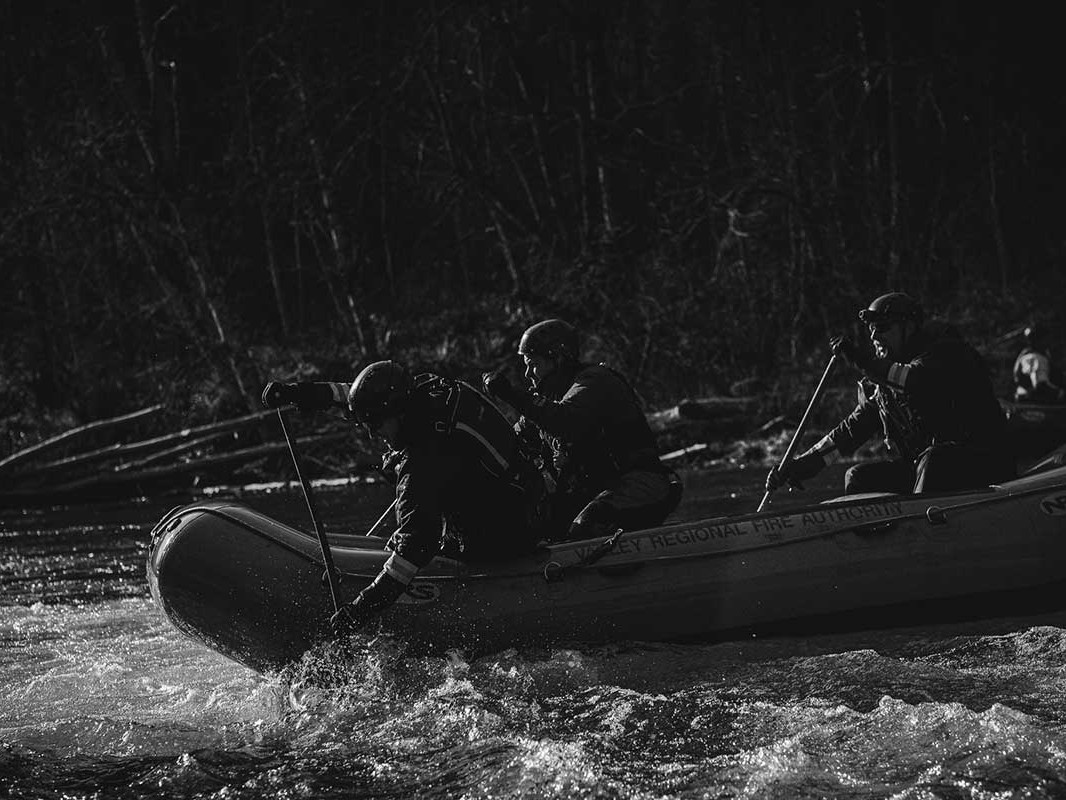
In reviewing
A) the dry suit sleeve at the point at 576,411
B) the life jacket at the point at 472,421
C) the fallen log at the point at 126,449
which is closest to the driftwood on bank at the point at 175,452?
the fallen log at the point at 126,449

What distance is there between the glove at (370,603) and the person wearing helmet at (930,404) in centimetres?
286

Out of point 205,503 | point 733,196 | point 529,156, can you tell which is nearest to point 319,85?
point 529,156

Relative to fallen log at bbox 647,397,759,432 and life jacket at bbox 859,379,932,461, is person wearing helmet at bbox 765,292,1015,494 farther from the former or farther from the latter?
fallen log at bbox 647,397,759,432

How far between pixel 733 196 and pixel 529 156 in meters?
3.96

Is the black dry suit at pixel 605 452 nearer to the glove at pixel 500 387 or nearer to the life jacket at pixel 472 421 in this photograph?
the glove at pixel 500 387

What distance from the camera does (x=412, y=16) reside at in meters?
19.1

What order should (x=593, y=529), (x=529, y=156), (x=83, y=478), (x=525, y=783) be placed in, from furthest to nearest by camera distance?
(x=529, y=156)
(x=83, y=478)
(x=593, y=529)
(x=525, y=783)

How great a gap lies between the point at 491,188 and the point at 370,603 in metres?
13.1

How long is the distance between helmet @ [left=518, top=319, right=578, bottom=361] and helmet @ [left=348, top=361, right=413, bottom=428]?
1258 mm

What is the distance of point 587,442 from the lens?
6.56 metres

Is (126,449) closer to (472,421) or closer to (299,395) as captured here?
(299,395)

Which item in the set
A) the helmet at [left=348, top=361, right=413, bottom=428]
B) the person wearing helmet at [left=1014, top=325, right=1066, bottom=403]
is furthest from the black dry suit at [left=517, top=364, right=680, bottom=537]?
the person wearing helmet at [left=1014, top=325, right=1066, bottom=403]

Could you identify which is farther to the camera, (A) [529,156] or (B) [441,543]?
(A) [529,156]

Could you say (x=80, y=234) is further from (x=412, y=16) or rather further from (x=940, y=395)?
(x=940, y=395)
